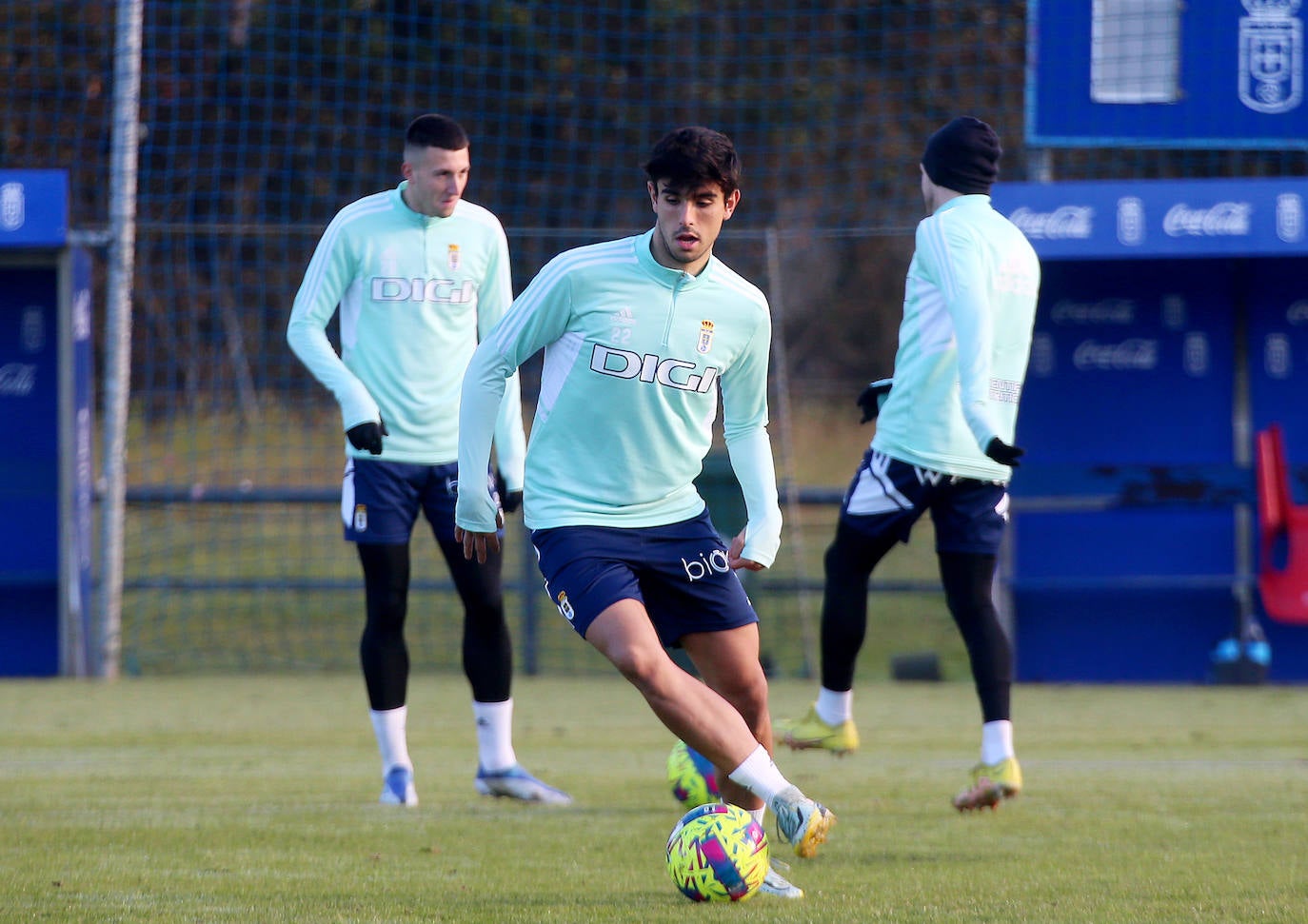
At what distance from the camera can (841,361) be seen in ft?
66.0

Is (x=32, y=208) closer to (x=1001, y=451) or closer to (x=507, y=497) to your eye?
(x=507, y=497)

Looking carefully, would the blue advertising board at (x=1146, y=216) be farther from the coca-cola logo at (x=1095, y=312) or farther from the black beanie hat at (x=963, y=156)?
the black beanie hat at (x=963, y=156)

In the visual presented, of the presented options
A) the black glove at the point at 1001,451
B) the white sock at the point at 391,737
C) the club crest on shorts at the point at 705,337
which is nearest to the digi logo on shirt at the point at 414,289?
the white sock at the point at 391,737

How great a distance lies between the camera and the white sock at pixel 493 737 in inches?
233

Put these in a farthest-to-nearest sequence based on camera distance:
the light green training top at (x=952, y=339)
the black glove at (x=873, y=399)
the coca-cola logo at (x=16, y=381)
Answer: the coca-cola logo at (x=16, y=381), the black glove at (x=873, y=399), the light green training top at (x=952, y=339)

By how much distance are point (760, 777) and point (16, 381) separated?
290 inches

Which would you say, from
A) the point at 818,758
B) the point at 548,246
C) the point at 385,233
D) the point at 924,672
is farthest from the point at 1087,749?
the point at 548,246

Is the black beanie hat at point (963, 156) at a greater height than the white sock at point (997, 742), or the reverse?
the black beanie hat at point (963, 156)

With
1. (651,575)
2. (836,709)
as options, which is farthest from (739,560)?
(836,709)

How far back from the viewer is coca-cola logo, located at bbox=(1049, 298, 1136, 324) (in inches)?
394

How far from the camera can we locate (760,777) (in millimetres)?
4137

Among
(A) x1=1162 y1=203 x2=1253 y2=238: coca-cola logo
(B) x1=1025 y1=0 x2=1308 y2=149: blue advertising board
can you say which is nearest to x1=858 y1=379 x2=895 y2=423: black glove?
(A) x1=1162 y1=203 x2=1253 y2=238: coca-cola logo

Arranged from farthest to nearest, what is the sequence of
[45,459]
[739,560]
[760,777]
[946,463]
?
[45,459]
[946,463]
[739,560]
[760,777]

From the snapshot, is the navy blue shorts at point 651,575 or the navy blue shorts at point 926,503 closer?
the navy blue shorts at point 651,575
